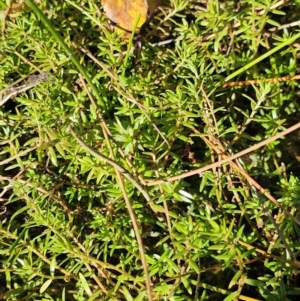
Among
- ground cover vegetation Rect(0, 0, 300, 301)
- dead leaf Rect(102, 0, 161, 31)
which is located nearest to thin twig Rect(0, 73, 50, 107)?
ground cover vegetation Rect(0, 0, 300, 301)

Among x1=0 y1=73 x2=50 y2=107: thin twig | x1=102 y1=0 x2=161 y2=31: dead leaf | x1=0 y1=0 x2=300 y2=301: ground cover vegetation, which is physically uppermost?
x1=0 y1=73 x2=50 y2=107: thin twig

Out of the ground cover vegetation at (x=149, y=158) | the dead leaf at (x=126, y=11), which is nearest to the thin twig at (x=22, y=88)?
the ground cover vegetation at (x=149, y=158)

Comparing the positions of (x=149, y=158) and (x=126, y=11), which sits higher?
(x=126, y=11)

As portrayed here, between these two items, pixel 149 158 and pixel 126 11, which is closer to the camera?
pixel 149 158

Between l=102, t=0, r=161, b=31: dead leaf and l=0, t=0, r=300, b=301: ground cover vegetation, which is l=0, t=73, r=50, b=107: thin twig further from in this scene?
l=102, t=0, r=161, b=31: dead leaf

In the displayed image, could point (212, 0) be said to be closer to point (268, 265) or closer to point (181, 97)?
point (181, 97)
